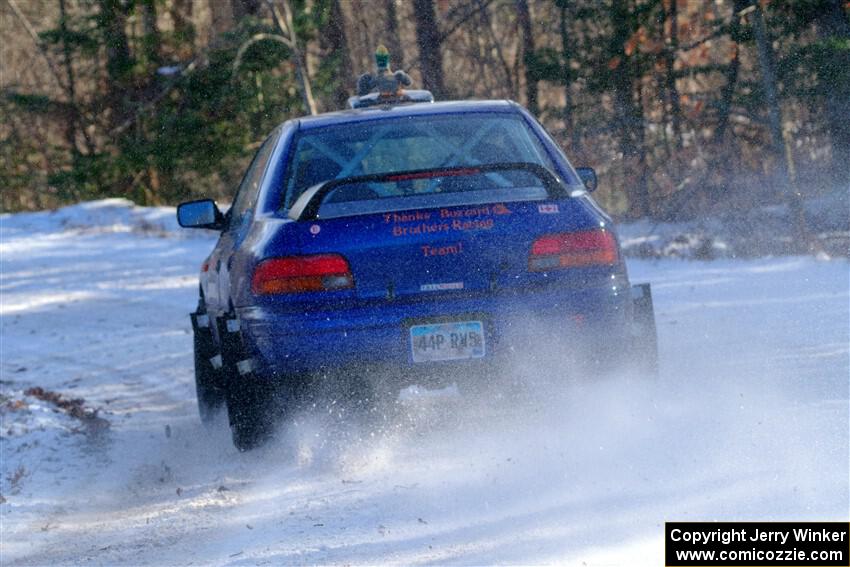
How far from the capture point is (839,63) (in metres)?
18.4

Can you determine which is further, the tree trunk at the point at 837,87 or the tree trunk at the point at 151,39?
the tree trunk at the point at 151,39

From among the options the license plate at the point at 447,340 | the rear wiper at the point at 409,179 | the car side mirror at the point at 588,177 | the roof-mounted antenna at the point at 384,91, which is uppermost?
the roof-mounted antenna at the point at 384,91

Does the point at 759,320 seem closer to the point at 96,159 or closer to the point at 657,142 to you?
the point at 657,142

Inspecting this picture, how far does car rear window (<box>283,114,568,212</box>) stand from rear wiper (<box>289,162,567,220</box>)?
36 centimetres

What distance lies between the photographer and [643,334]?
646 cm

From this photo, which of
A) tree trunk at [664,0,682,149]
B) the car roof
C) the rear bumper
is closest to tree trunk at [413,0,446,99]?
tree trunk at [664,0,682,149]

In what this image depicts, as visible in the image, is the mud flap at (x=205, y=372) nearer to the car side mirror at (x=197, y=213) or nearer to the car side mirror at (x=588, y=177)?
the car side mirror at (x=197, y=213)

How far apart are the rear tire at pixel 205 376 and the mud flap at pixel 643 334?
264 centimetres

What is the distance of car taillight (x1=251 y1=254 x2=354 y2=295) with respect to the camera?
5891 millimetres

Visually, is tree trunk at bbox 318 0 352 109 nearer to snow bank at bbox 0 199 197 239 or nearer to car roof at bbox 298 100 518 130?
snow bank at bbox 0 199 197 239

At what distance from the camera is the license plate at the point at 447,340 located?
588cm

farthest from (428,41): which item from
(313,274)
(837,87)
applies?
(313,274)

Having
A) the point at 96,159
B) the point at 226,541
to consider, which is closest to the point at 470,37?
the point at 96,159

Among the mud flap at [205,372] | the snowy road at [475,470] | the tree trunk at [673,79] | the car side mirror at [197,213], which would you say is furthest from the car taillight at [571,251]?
the tree trunk at [673,79]
